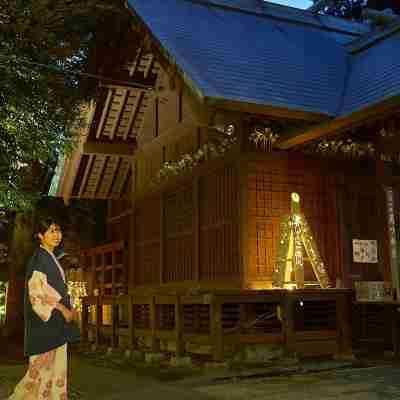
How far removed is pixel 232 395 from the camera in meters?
6.60

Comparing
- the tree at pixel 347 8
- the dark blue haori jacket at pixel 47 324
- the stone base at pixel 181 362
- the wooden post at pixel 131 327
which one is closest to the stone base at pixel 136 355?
the wooden post at pixel 131 327

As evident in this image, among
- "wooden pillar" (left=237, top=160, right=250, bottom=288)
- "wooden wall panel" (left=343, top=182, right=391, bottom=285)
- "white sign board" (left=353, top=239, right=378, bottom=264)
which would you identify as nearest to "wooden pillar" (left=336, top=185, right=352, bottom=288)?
"wooden wall panel" (left=343, top=182, right=391, bottom=285)

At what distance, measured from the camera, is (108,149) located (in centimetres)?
1491

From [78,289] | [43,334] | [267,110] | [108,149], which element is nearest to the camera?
[43,334]

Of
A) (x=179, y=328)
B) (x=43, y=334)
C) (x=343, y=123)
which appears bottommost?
(x=179, y=328)

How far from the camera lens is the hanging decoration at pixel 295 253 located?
9820 millimetres

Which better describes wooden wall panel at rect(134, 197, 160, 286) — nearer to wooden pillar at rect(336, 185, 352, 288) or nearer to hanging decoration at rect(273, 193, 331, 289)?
hanging decoration at rect(273, 193, 331, 289)

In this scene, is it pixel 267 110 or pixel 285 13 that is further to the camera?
pixel 285 13

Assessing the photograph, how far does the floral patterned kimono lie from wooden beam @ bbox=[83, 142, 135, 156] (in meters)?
9.79

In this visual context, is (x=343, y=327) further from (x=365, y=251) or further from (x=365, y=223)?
(x=365, y=223)

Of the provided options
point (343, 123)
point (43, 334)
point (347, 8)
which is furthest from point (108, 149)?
point (347, 8)

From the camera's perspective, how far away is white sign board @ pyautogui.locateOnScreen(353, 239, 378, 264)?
10.5 m

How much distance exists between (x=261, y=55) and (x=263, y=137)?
1.63 metres

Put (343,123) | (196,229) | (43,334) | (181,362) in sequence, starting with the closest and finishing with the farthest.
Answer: (43,334) < (343,123) < (181,362) < (196,229)
